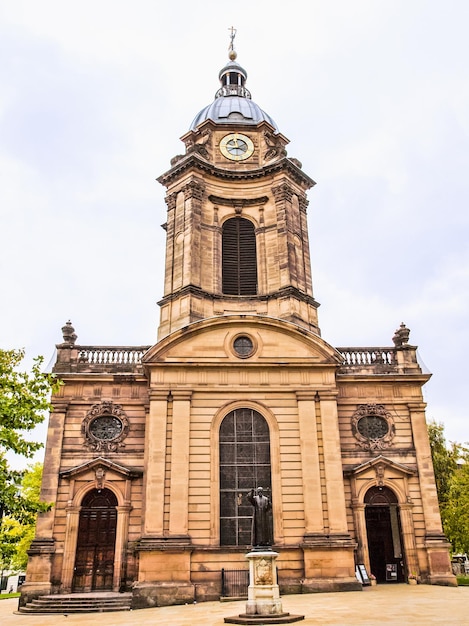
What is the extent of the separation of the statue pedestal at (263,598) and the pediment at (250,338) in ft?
32.0

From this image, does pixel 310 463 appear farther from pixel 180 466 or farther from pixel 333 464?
pixel 180 466

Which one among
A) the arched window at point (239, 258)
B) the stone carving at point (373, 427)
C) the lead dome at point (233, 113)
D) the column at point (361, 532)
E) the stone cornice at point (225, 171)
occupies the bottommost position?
the column at point (361, 532)

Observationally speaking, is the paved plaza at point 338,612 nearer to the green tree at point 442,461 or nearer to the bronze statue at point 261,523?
the bronze statue at point 261,523

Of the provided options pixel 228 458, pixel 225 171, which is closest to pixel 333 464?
pixel 228 458

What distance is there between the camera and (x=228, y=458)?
2255 cm

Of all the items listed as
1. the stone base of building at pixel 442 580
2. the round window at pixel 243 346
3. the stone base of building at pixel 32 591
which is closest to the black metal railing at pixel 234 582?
the stone base of building at pixel 32 591

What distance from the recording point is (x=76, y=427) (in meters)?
23.5

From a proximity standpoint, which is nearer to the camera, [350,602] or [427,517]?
[350,602]

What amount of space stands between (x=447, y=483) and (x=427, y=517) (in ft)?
42.0

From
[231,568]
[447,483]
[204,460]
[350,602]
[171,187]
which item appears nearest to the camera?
[350,602]

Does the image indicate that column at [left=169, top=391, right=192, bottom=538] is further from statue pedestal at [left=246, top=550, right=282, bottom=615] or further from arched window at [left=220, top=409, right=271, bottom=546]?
statue pedestal at [left=246, top=550, right=282, bottom=615]

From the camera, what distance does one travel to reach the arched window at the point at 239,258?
1107 inches

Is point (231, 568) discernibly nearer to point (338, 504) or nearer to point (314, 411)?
point (338, 504)

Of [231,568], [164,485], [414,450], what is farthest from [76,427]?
[414,450]
